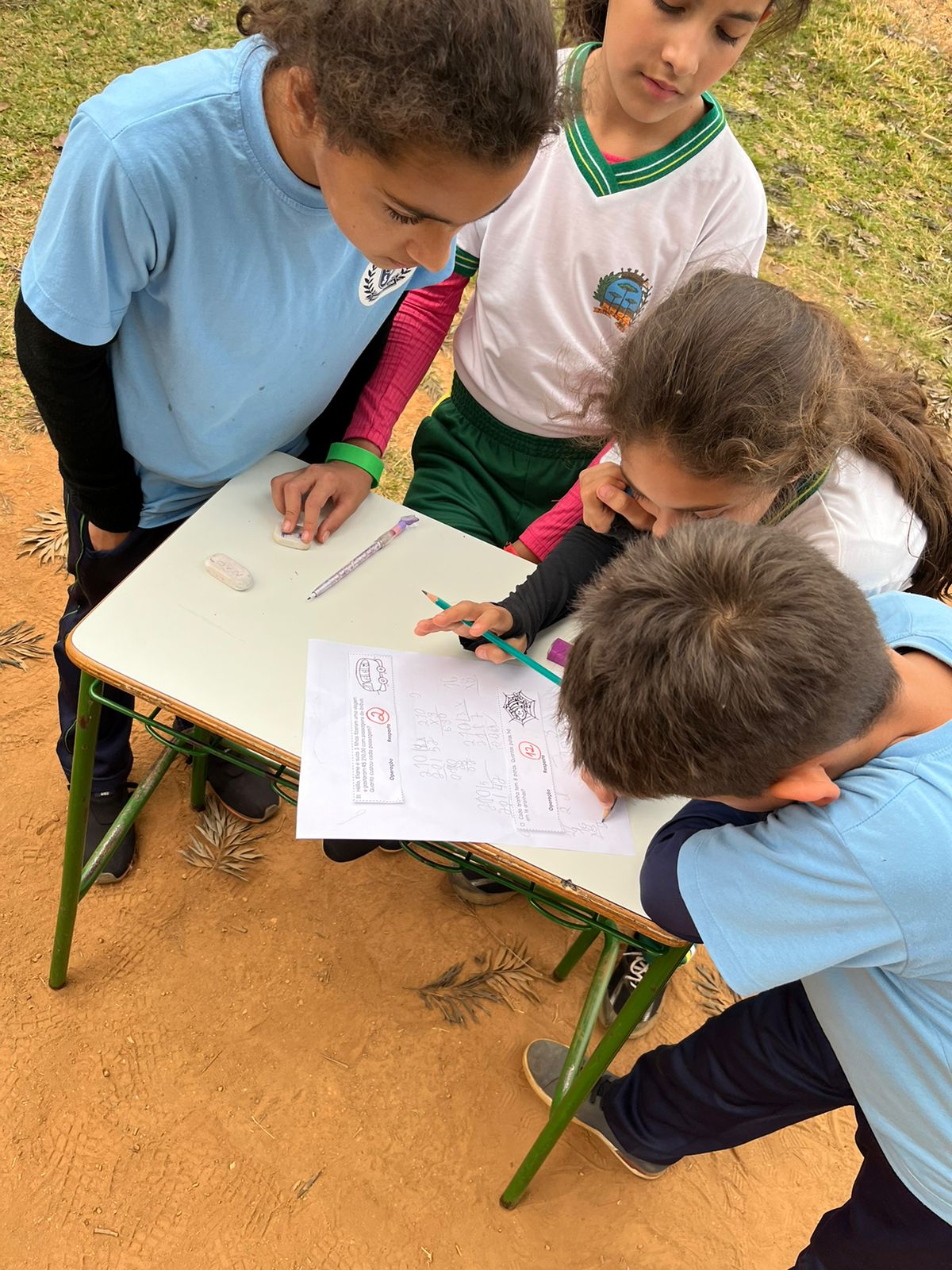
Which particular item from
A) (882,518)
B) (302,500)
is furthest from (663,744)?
(302,500)

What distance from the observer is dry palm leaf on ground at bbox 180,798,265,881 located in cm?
226

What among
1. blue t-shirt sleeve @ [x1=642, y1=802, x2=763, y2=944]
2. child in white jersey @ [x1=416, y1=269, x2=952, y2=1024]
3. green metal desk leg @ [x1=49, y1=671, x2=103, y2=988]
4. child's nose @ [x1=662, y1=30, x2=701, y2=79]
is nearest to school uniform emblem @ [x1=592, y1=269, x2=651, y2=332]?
child in white jersey @ [x1=416, y1=269, x2=952, y2=1024]

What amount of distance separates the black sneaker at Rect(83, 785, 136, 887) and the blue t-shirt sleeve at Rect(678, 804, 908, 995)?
4.76 feet

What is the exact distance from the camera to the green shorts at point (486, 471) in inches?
79.0

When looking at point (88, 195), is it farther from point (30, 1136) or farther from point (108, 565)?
point (30, 1136)

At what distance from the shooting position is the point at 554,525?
1938 millimetres

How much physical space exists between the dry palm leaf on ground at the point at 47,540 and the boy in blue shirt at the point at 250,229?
1.08m

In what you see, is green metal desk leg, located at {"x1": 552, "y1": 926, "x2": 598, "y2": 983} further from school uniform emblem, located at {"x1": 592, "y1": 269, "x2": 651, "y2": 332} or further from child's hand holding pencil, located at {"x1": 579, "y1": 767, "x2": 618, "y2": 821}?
school uniform emblem, located at {"x1": 592, "y1": 269, "x2": 651, "y2": 332}

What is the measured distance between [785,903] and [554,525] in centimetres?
100

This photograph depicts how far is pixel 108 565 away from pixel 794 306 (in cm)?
124

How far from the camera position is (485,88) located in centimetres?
99

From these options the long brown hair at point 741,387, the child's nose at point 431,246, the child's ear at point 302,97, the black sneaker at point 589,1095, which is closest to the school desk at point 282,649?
the black sneaker at point 589,1095

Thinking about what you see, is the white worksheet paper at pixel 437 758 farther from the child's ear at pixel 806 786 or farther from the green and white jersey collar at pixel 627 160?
the green and white jersey collar at pixel 627 160

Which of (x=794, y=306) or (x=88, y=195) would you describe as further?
(x=794, y=306)
